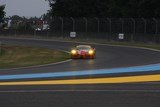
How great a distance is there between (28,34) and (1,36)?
4.20 metres

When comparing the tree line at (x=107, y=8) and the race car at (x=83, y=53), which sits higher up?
the tree line at (x=107, y=8)

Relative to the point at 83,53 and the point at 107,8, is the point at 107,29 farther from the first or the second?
the point at 83,53

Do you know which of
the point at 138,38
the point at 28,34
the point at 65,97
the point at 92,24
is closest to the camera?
the point at 65,97

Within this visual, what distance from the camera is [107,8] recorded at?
87.5 m

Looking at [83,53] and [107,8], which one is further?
[107,8]

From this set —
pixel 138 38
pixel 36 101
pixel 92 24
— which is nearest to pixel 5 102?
pixel 36 101

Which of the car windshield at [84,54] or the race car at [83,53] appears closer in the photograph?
the car windshield at [84,54]

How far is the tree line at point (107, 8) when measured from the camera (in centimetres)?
7681

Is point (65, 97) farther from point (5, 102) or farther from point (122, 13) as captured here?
point (122, 13)

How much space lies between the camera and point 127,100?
1201 cm

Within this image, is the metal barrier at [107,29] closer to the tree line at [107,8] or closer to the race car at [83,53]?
the tree line at [107,8]

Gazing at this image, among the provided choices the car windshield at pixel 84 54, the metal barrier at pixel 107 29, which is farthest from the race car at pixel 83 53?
the metal barrier at pixel 107 29

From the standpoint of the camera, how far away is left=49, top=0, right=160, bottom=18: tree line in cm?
7681

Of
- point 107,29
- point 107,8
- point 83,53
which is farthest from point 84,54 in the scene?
point 107,8
